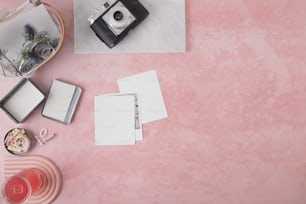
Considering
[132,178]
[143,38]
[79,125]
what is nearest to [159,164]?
[132,178]

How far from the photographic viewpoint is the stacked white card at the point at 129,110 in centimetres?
114

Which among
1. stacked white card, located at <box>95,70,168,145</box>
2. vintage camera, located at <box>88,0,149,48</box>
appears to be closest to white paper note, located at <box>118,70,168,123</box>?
stacked white card, located at <box>95,70,168,145</box>

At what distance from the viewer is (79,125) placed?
45.2 inches

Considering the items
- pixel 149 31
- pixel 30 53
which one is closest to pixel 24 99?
pixel 30 53

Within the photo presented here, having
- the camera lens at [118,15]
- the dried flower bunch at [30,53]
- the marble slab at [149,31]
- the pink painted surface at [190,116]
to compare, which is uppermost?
the dried flower bunch at [30,53]

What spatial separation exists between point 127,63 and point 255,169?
463 mm

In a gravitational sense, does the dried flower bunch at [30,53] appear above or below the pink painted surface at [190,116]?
above

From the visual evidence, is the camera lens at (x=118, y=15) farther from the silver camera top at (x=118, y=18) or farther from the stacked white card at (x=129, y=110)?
the stacked white card at (x=129, y=110)

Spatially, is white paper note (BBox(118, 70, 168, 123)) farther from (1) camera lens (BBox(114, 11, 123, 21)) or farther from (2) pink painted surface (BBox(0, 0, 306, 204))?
(1) camera lens (BBox(114, 11, 123, 21))

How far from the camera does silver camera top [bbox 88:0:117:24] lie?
112cm

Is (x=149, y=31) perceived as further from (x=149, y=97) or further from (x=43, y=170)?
(x=43, y=170)

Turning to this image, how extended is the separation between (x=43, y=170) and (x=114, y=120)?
0.78 ft

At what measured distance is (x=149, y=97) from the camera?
1.14 meters

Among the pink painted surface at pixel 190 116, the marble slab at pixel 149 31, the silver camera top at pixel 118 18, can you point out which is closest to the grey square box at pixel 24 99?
the pink painted surface at pixel 190 116
